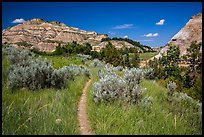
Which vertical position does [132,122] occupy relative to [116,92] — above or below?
below

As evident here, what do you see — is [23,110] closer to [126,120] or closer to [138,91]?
[126,120]

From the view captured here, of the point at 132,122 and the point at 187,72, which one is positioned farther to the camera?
the point at 187,72

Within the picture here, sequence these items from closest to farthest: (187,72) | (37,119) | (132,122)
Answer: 1. (37,119)
2. (132,122)
3. (187,72)

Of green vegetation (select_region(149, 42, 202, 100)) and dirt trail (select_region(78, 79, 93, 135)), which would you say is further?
green vegetation (select_region(149, 42, 202, 100))

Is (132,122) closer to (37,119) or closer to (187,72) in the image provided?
(37,119)

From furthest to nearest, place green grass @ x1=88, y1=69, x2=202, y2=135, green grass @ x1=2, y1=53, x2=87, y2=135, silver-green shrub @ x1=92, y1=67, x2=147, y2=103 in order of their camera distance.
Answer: silver-green shrub @ x1=92, y1=67, x2=147, y2=103
green grass @ x1=88, y1=69, x2=202, y2=135
green grass @ x1=2, y1=53, x2=87, y2=135

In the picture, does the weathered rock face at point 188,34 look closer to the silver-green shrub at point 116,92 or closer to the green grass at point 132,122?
the silver-green shrub at point 116,92

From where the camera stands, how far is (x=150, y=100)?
26.2 feet

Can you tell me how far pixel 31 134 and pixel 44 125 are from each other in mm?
314

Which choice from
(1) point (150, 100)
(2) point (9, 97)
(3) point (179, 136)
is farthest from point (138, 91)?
(2) point (9, 97)

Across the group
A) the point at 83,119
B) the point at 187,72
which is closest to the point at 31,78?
the point at 83,119

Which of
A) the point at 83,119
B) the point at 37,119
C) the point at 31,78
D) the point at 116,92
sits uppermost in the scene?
the point at 31,78

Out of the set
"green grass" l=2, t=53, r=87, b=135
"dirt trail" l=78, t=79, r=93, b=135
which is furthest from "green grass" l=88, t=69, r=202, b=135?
"green grass" l=2, t=53, r=87, b=135

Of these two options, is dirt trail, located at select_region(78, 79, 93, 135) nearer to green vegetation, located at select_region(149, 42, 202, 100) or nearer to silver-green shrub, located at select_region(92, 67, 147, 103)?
silver-green shrub, located at select_region(92, 67, 147, 103)
